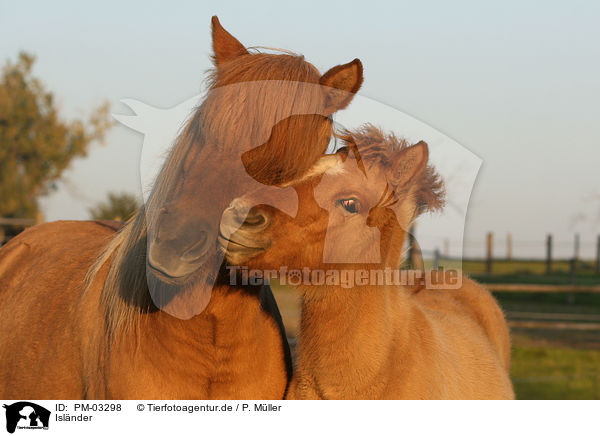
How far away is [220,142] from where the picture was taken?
6.84ft

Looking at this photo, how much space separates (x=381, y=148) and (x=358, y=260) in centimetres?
55

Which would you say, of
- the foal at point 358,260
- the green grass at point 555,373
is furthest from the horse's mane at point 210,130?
the green grass at point 555,373

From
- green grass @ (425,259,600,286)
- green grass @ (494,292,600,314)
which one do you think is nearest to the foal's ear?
green grass @ (494,292,600,314)

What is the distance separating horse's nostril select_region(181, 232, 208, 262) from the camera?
192cm

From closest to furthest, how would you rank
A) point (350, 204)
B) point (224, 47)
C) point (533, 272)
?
point (224, 47) → point (350, 204) → point (533, 272)

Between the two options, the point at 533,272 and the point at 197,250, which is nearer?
the point at 197,250

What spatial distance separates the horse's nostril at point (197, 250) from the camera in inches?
75.5

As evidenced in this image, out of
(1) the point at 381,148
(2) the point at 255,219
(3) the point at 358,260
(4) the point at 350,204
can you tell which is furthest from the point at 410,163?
(2) the point at 255,219

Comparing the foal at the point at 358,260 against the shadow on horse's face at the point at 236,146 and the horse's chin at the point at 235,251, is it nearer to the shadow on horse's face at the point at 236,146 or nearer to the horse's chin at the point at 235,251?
the horse's chin at the point at 235,251

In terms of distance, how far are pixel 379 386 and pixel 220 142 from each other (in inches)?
54.9

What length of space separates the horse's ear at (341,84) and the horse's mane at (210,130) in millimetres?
62

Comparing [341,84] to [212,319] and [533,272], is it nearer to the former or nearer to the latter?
[212,319]

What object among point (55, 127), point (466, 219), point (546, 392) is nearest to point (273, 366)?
point (466, 219)

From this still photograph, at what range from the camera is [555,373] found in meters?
9.24
